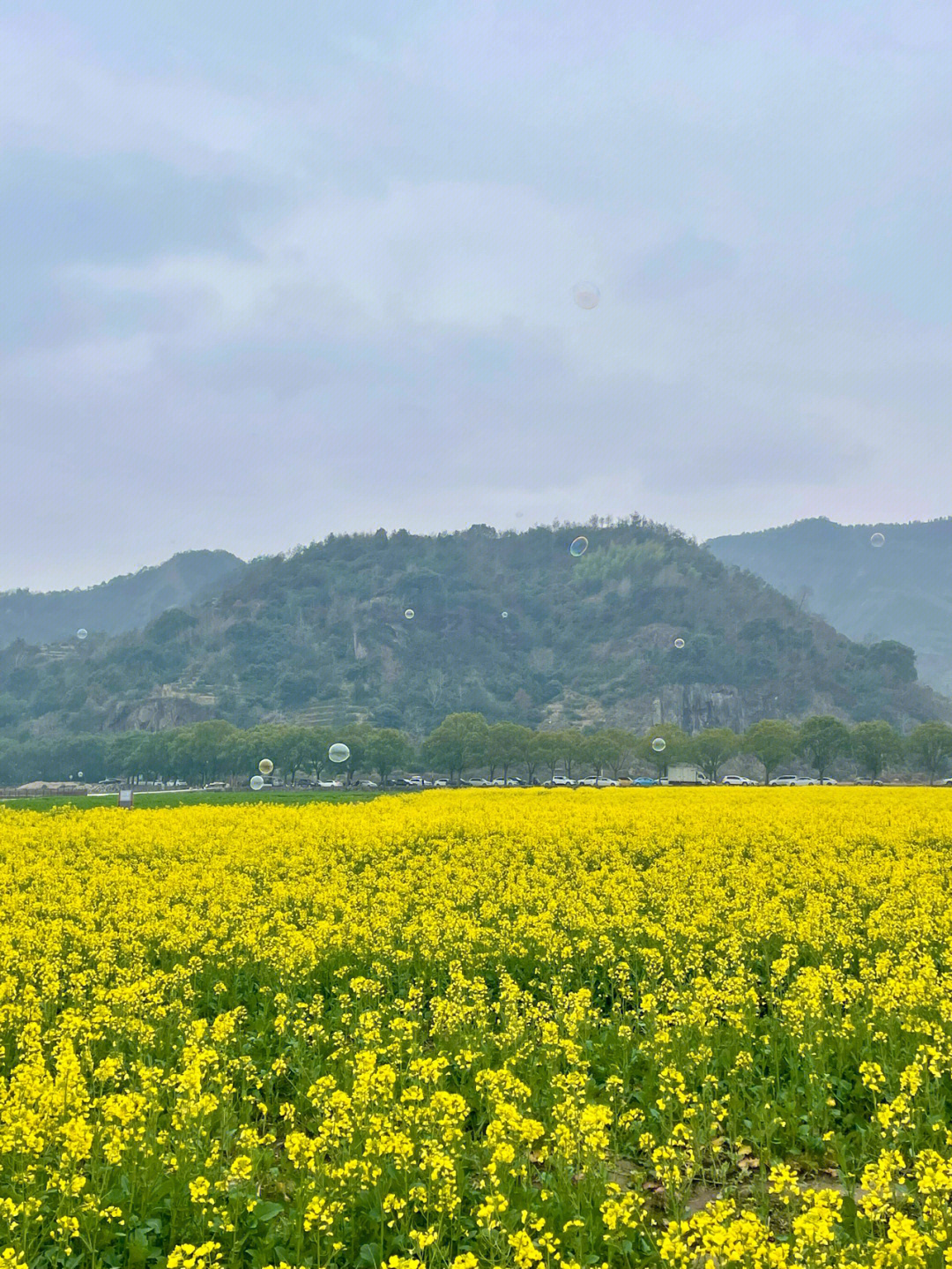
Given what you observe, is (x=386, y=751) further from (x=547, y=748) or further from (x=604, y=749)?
(x=604, y=749)

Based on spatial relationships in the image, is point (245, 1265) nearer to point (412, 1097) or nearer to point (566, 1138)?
point (412, 1097)

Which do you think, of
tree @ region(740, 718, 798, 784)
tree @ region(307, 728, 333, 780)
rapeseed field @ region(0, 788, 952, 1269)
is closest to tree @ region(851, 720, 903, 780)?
tree @ region(740, 718, 798, 784)

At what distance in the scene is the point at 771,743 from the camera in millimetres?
122375

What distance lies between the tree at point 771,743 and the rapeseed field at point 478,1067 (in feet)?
347

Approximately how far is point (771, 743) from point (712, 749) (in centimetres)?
1057

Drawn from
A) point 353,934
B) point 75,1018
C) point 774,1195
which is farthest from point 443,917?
point 774,1195

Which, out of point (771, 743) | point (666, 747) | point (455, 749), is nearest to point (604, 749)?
point (666, 747)

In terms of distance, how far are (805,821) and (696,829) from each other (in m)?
4.21

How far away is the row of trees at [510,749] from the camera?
12125 centimetres

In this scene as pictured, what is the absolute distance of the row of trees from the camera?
12125 centimetres

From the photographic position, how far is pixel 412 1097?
805cm

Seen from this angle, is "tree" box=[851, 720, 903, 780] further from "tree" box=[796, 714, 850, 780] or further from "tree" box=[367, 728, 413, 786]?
"tree" box=[367, 728, 413, 786]

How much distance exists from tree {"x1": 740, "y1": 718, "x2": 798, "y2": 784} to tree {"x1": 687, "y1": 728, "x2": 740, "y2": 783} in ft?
12.6

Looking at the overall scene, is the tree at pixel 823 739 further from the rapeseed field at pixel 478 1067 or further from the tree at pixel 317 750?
the rapeseed field at pixel 478 1067
